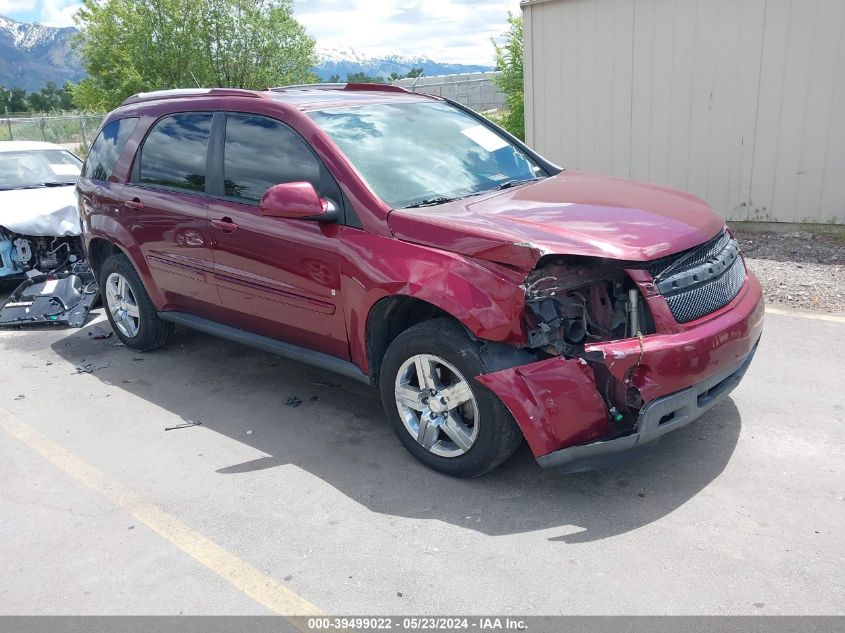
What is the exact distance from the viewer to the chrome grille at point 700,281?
132 inches

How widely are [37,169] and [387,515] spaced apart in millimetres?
7464

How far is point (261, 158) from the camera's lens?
14.8 ft

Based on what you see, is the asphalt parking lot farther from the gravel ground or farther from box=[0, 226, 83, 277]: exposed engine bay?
box=[0, 226, 83, 277]: exposed engine bay

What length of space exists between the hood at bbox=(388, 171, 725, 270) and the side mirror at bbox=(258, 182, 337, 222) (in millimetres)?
413

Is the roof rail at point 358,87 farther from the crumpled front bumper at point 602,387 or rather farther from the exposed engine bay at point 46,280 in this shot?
the exposed engine bay at point 46,280

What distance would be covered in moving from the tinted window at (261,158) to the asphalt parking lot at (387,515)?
56.8 inches

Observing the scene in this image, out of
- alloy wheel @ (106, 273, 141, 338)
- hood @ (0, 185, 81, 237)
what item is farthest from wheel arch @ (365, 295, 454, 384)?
hood @ (0, 185, 81, 237)

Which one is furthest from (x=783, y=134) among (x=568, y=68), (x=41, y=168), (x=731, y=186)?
(x=41, y=168)

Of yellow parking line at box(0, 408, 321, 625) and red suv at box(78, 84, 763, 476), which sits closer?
yellow parking line at box(0, 408, 321, 625)

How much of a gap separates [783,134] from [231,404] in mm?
6604

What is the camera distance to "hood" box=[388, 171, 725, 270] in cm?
328

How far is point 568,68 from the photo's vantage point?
9258 mm

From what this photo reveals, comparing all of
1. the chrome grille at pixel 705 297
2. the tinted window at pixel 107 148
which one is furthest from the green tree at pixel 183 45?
the chrome grille at pixel 705 297

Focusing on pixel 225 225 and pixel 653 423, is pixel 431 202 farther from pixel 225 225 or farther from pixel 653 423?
pixel 653 423
